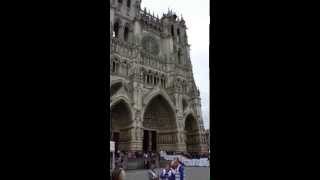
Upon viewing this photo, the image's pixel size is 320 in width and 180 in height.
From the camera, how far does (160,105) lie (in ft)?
97.2

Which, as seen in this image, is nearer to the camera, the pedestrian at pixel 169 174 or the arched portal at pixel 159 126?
the pedestrian at pixel 169 174

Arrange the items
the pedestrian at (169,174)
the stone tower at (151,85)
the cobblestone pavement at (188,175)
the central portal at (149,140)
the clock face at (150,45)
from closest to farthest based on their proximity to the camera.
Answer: the pedestrian at (169,174)
the cobblestone pavement at (188,175)
the stone tower at (151,85)
the central portal at (149,140)
the clock face at (150,45)

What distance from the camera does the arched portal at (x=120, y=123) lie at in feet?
83.6

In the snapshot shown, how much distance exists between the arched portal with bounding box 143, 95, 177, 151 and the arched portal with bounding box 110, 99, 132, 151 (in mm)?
2668

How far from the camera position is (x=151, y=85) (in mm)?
28891

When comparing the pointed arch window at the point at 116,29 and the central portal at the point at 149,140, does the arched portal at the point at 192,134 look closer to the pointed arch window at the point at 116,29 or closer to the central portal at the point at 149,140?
the central portal at the point at 149,140

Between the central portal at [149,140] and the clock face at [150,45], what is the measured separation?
26.0ft

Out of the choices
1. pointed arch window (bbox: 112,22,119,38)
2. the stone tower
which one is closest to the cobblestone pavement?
the stone tower

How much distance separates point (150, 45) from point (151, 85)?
4983mm

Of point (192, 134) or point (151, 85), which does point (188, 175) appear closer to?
point (151, 85)

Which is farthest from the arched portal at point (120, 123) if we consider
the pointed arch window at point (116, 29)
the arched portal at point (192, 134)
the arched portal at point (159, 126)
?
the arched portal at point (192, 134)
